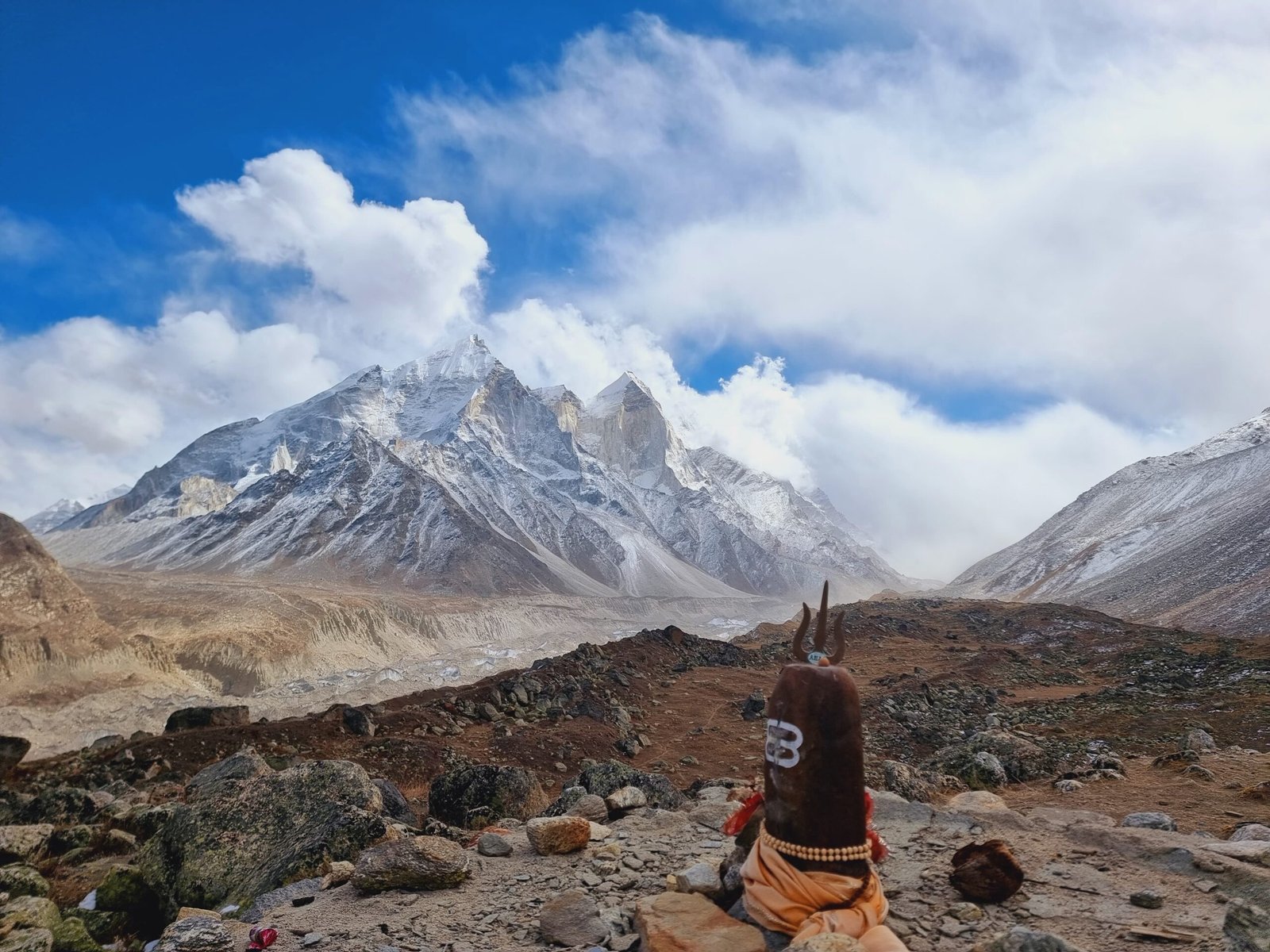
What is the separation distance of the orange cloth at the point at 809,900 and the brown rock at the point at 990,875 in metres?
0.99

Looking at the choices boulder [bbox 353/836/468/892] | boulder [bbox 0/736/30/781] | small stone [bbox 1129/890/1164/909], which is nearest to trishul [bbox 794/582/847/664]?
small stone [bbox 1129/890/1164/909]

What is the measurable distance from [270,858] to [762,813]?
5834mm

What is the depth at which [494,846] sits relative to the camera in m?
7.58

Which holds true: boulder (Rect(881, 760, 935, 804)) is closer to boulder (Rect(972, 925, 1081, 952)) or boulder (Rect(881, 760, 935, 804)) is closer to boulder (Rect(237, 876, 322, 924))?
boulder (Rect(972, 925, 1081, 952))

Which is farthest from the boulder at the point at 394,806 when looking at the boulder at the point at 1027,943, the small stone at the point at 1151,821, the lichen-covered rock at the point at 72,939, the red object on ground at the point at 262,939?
the small stone at the point at 1151,821

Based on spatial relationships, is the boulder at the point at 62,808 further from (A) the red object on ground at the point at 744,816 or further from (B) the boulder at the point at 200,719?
(A) the red object on ground at the point at 744,816

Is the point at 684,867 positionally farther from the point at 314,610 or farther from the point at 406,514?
the point at 406,514

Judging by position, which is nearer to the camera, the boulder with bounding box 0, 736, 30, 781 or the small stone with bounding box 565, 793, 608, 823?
the small stone with bounding box 565, 793, 608, 823

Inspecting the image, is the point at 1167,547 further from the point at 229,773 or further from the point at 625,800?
the point at 229,773

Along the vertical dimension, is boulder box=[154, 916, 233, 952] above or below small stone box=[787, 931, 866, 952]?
below

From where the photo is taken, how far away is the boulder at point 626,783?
1027cm

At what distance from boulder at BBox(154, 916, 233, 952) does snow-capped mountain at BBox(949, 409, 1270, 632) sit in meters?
56.8

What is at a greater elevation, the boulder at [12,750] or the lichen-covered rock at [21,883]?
the lichen-covered rock at [21,883]

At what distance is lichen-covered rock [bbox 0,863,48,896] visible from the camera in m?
7.89
